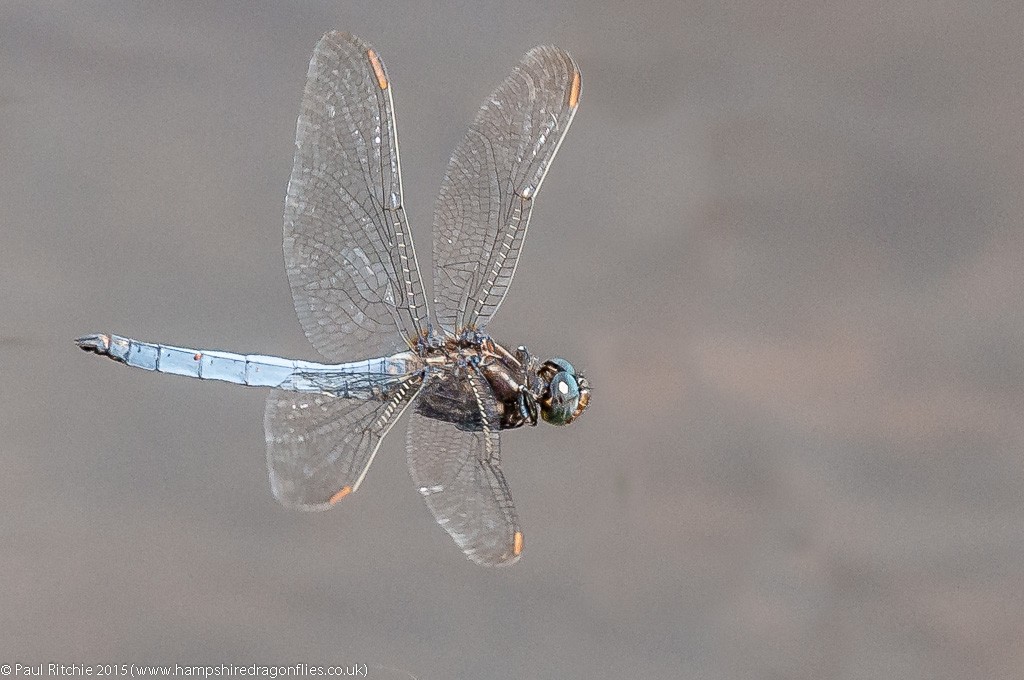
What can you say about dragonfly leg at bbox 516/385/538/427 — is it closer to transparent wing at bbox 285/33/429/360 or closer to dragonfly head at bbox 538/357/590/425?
dragonfly head at bbox 538/357/590/425

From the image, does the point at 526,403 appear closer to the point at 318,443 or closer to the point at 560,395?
the point at 560,395

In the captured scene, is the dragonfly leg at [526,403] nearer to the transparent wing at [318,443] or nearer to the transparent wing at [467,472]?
the transparent wing at [467,472]

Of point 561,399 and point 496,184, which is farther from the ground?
point 496,184

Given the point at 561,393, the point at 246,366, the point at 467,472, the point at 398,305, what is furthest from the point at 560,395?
the point at 246,366

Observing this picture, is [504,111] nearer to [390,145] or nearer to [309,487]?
[390,145]

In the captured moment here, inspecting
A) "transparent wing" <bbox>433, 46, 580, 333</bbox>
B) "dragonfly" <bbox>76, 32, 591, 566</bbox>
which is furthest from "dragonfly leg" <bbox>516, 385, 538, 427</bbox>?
"transparent wing" <bbox>433, 46, 580, 333</bbox>

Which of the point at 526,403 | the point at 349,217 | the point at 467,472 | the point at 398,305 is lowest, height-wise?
the point at 467,472

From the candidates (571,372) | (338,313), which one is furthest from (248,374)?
(571,372)
